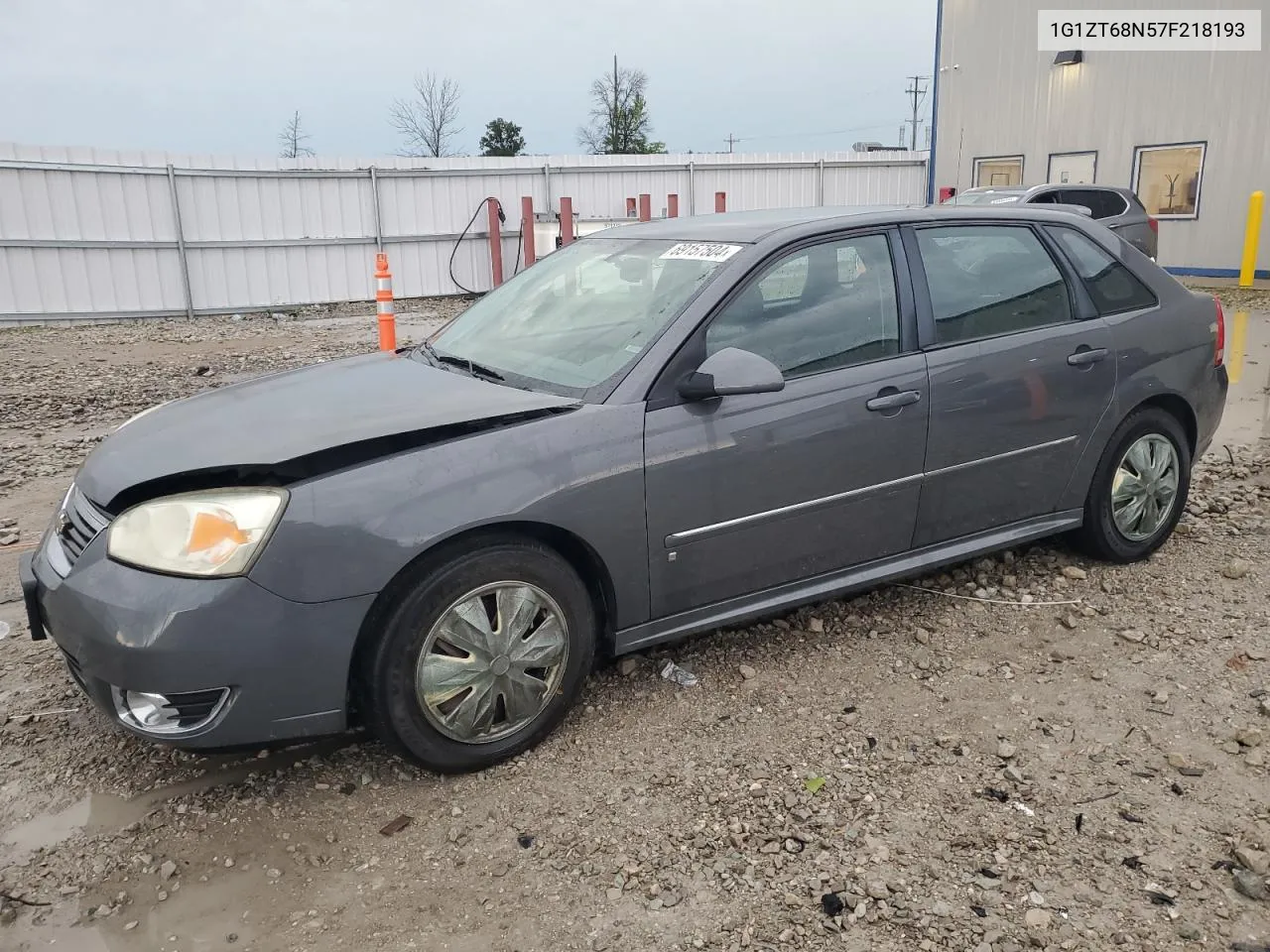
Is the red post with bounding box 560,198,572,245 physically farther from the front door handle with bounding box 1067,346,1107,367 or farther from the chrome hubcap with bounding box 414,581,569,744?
the chrome hubcap with bounding box 414,581,569,744

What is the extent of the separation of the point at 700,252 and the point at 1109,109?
17590 mm

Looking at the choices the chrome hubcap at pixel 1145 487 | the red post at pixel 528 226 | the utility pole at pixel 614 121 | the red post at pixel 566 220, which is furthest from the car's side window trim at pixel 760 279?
the utility pole at pixel 614 121

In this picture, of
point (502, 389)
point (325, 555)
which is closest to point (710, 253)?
point (502, 389)

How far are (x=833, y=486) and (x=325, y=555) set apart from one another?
1698 mm

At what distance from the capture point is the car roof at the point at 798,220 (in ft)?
11.6

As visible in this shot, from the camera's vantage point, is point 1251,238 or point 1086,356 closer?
point 1086,356

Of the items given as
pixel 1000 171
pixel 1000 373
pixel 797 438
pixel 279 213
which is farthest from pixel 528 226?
pixel 797 438

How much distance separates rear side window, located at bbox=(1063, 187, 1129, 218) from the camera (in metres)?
12.9

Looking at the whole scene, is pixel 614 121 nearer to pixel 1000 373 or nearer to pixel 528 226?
pixel 528 226

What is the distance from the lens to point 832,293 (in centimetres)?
350

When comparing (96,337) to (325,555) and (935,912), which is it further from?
(935,912)

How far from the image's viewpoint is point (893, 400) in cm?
346

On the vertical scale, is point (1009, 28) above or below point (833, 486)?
above

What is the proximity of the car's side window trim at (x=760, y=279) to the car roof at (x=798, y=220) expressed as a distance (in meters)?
→ 0.04
